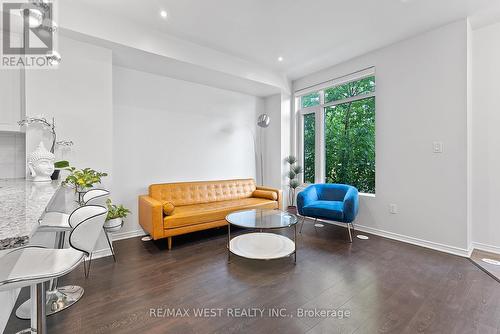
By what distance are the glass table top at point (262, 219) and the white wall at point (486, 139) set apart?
A: 2.40 metres

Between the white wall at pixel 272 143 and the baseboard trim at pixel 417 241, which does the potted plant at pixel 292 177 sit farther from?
the baseboard trim at pixel 417 241

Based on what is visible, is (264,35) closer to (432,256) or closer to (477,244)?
(432,256)

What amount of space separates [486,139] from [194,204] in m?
4.16

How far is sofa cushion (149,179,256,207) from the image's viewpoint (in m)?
3.55

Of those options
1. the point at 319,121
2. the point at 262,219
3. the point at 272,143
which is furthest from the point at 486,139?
the point at 272,143

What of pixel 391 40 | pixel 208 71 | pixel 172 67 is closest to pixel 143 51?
pixel 172 67

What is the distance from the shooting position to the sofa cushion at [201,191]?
11.6 feet

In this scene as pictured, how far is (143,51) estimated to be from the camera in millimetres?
3008

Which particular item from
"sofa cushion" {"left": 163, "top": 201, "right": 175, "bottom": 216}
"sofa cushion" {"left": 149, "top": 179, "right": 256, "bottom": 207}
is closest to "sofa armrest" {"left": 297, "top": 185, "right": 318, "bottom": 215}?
"sofa cushion" {"left": 149, "top": 179, "right": 256, "bottom": 207}

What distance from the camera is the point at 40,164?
211 cm

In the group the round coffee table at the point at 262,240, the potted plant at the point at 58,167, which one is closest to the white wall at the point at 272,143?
the round coffee table at the point at 262,240

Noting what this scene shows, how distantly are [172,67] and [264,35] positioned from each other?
1.47 metres

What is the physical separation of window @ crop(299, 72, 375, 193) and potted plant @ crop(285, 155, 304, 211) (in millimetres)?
221

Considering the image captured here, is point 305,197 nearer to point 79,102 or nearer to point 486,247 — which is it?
point 486,247
